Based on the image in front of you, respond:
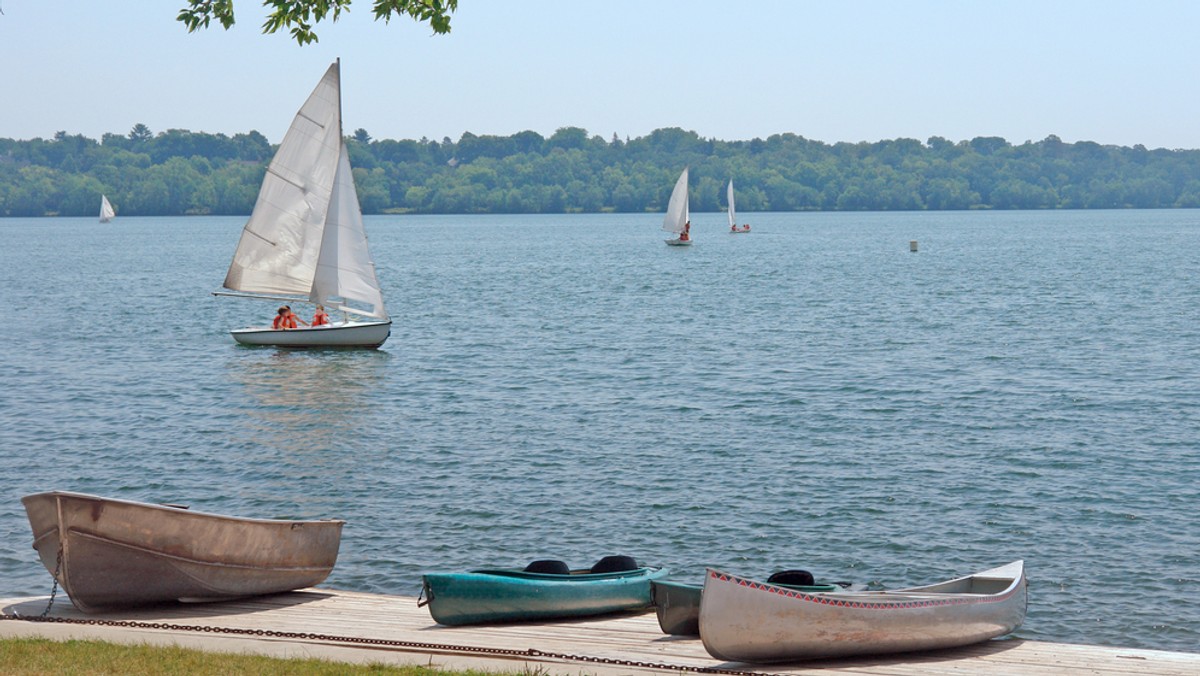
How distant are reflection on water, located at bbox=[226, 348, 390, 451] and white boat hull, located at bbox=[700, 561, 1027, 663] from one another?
870 inches

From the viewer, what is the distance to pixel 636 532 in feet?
82.4

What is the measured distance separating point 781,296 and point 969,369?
3950 centimetres

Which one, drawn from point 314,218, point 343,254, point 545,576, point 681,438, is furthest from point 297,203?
point 545,576

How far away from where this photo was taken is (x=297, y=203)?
52.0 m

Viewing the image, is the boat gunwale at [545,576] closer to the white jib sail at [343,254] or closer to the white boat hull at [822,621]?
the white boat hull at [822,621]

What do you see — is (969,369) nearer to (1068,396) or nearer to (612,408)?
(1068,396)

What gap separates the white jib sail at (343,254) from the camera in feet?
168

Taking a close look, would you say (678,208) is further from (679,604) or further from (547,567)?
(679,604)

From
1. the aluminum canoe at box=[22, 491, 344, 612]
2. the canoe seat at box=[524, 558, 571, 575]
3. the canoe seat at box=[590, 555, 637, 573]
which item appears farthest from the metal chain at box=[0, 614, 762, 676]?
the canoe seat at box=[590, 555, 637, 573]

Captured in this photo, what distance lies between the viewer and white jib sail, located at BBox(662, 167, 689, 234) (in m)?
137

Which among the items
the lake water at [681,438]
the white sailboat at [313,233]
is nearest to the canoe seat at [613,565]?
the lake water at [681,438]

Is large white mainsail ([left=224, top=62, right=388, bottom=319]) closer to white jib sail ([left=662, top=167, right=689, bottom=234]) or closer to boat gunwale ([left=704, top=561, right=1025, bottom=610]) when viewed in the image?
boat gunwale ([left=704, top=561, right=1025, bottom=610])

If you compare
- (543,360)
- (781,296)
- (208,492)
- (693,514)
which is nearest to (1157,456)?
(693,514)

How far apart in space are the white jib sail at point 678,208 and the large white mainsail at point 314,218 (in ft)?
268
